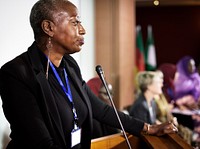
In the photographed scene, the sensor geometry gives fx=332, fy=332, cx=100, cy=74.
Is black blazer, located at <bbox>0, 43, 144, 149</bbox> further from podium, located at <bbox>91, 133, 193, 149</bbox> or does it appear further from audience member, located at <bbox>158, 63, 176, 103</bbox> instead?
audience member, located at <bbox>158, 63, 176, 103</bbox>

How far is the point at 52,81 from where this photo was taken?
49.8 inches

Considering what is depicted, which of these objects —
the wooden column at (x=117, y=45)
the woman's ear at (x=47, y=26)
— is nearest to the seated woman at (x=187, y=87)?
the wooden column at (x=117, y=45)

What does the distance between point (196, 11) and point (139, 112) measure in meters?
4.55

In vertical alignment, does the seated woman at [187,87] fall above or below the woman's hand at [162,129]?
below

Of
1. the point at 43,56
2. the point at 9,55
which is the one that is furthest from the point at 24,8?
the point at 43,56

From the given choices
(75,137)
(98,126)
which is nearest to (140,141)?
(75,137)

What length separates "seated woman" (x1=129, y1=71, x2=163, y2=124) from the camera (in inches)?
115

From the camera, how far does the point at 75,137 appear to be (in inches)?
51.0

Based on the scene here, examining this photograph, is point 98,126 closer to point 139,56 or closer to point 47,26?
point 47,26

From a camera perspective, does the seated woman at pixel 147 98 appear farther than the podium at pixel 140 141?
Yes

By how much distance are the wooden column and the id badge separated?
1.40 metres

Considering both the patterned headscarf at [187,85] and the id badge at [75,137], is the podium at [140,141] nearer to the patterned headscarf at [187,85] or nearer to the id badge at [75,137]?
the id badge at [75,137]

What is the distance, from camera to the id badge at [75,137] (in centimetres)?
128

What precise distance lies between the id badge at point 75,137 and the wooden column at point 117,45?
1397 mm
